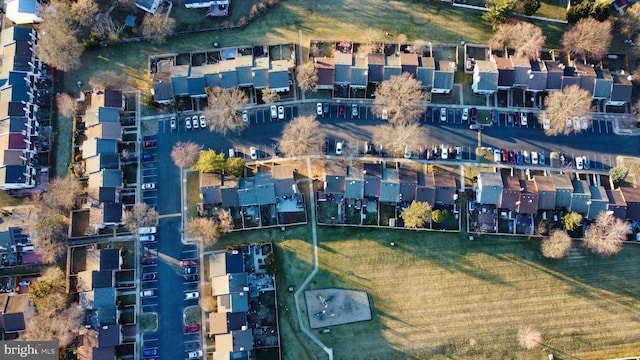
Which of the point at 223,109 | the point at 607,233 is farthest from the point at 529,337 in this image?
the point at 223,109

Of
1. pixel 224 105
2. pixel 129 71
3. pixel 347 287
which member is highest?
pixel 129 71

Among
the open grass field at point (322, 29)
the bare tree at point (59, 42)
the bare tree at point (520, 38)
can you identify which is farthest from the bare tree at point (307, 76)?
the bare tree at point (59, 42)

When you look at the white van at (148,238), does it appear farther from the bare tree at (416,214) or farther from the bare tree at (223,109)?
the bare tree at (416,214)

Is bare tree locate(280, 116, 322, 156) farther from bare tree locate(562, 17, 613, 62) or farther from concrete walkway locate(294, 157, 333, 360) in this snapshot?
bare tree locate(562, 17, 613, 62)

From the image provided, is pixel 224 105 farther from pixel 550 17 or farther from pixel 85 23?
pixel 550 17

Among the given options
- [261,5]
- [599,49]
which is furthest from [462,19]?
[261,5]

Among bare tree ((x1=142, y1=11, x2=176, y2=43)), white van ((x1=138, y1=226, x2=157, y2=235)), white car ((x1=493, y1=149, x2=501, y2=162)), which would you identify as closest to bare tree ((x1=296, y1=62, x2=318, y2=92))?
bare tree ((x1=142, y1=11, x2=176, y2=43))
